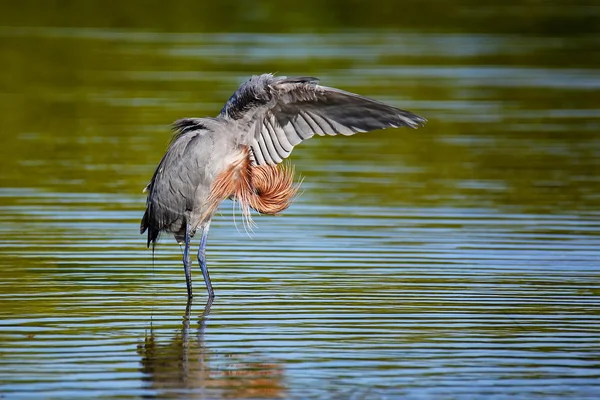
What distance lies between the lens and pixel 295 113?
37.0 ft

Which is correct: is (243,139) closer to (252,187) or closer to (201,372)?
(252,187)

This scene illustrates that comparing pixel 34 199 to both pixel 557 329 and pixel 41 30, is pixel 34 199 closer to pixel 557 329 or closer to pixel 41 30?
pixel 557 329

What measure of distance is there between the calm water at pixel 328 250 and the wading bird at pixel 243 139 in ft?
2.48

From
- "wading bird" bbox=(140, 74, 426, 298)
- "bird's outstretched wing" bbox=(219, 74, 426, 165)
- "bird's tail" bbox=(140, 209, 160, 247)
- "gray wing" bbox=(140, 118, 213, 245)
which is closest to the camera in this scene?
"bird's outstretched wing" bbox=(219, 74, 426, 165)

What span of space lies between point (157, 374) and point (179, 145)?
10.0 feet

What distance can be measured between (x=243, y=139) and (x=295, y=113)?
1.66 feet

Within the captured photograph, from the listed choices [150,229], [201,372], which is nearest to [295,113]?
[150,229]

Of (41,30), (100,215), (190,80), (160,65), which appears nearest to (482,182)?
(100,215)

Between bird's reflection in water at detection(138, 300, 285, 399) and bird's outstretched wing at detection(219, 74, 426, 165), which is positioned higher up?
bird's outstretched wing at detection(219, 74, 426, 165)

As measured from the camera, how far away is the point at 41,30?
3547 cm

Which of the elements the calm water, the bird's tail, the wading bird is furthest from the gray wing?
the calm water

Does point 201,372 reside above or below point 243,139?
below

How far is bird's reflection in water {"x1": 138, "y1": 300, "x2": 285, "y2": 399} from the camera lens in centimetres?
831

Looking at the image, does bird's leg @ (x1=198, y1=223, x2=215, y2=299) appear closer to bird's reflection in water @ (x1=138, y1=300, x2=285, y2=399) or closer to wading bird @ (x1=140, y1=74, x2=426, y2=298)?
wading bird @ (x1=140, y1=74, x2=426, y2=298)
